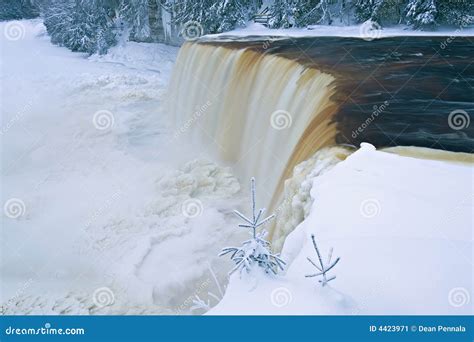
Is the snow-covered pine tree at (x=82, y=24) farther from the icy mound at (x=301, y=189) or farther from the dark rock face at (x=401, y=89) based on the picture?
the icy mound at (x=301, y=189)

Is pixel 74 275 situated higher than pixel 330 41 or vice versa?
pixel 330 41

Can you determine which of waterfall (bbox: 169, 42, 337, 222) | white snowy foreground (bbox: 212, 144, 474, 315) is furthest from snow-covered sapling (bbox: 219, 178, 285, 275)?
waterfall (bbox: 169, 42, 337, 222)

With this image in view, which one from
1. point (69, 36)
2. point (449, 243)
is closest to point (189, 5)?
point (69, 36)

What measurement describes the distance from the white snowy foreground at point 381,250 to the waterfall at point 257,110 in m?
1.43

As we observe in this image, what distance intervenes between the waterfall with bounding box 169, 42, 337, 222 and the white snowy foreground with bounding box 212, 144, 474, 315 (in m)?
1.43

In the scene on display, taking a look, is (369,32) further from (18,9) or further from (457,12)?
(18,9)

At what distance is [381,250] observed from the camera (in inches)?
112

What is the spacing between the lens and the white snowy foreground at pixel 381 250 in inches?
100

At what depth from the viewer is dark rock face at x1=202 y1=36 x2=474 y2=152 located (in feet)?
16.5

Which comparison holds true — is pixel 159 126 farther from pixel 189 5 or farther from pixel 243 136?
pixel 189 5

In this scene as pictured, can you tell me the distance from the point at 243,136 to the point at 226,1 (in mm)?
12031

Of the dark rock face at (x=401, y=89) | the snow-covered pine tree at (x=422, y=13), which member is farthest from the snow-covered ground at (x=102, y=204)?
the snow-covered pine tree at (x=422, y=13)

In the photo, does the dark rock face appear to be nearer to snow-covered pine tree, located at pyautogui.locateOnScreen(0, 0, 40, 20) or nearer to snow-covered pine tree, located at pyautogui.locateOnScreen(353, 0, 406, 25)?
snow-covered pine tree, located at pyautogui.locateOnScreen(353, 0, 406, 25)

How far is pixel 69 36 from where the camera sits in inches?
889
